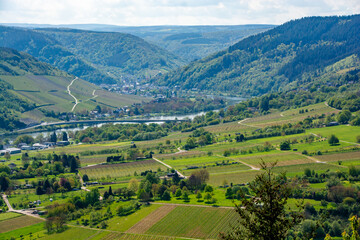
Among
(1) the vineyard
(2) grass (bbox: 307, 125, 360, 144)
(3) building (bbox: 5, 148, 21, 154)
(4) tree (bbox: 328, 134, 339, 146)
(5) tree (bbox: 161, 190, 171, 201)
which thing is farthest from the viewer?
(3) building (bbox: 5, 148, 21, 154)

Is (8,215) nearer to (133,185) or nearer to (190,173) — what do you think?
(133,185)

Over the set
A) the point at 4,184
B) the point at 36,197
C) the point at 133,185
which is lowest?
the point at 36,197

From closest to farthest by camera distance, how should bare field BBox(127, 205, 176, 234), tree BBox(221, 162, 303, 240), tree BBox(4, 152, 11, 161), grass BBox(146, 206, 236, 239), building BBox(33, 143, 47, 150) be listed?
1. tree BBox(221, 162, 303, 240)
2. grass BBox(146, 206, 236, 239)
3. bare field BBox(127, 205, 176, 234)
4. tree BBox(4, 152, 11, 161)
5. building BBox(33, 143, 47, 150)

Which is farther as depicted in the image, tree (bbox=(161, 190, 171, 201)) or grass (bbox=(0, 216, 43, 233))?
tree (bbox=(161, 190, 171, 201))

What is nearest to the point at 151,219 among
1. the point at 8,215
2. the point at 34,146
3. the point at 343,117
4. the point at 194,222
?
the point at 194,222

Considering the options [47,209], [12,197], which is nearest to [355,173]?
[47,209]

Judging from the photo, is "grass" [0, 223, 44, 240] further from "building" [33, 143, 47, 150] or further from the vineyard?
"building" [33, 143, 47, 150]

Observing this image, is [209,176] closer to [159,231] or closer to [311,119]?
[159,231]

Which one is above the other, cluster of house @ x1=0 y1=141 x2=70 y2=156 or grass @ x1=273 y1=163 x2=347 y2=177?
cluster of house @ x1=0 y1=141 x2=70 y2=156

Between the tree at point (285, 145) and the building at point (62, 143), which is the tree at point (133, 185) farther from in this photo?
the building at point (62, 143)

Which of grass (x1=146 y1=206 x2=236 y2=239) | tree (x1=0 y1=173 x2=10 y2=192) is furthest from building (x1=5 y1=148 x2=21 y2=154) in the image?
grass (x1=146 y1=206 x2=236 y2=239)
